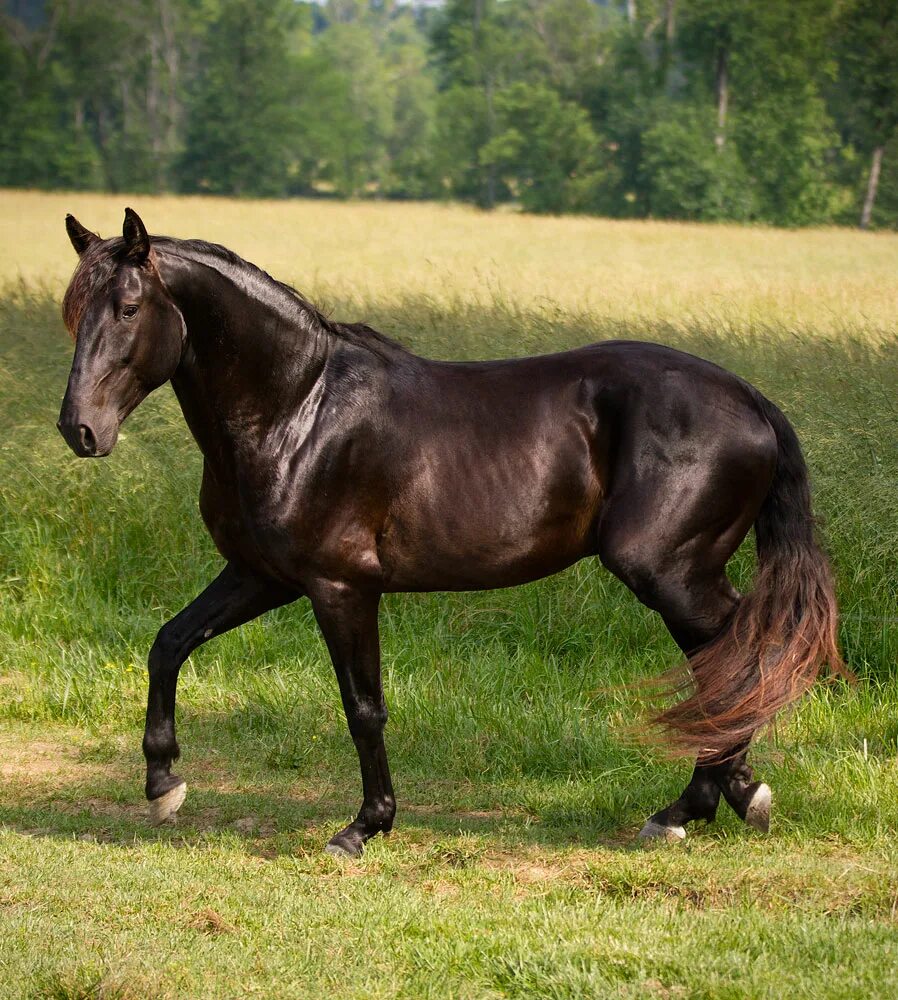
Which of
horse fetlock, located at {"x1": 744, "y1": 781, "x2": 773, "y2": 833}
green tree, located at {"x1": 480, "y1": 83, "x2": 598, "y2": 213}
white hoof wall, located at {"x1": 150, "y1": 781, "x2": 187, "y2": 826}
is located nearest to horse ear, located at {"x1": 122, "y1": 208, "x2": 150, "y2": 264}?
white hoof wall, located at {"x1": 150, "y1": 781, "x2": 187, "y2": 826}

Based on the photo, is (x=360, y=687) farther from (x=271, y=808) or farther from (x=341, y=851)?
(x=271, y=808)

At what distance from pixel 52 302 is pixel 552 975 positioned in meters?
10.5

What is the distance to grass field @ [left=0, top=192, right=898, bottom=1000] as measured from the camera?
11.1 feet

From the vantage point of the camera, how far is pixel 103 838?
15.0ft

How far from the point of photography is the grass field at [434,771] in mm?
3387

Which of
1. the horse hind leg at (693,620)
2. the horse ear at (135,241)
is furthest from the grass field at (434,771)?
the horse ear at (135,241)

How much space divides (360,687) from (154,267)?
1.55 meters

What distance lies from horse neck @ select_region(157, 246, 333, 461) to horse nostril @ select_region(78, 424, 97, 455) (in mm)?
480

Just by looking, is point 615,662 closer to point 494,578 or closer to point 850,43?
point 494,578

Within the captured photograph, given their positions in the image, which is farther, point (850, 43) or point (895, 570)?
point (850, 43)

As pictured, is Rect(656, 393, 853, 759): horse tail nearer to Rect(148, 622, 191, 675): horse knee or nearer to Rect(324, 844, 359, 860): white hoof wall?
Rect(324, 844, 359, 860): white hoof wall

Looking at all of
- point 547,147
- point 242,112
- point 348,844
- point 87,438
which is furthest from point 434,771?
point 242,112

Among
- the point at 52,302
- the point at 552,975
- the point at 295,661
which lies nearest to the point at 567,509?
the point at 552,975

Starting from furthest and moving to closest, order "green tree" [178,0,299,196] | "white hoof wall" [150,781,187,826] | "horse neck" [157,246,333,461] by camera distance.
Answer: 1. "green tree" [178,0,299,196]
2. "white hoof wall" [150,781,187,826]
3. "horse neck" [157,246,333,461]
